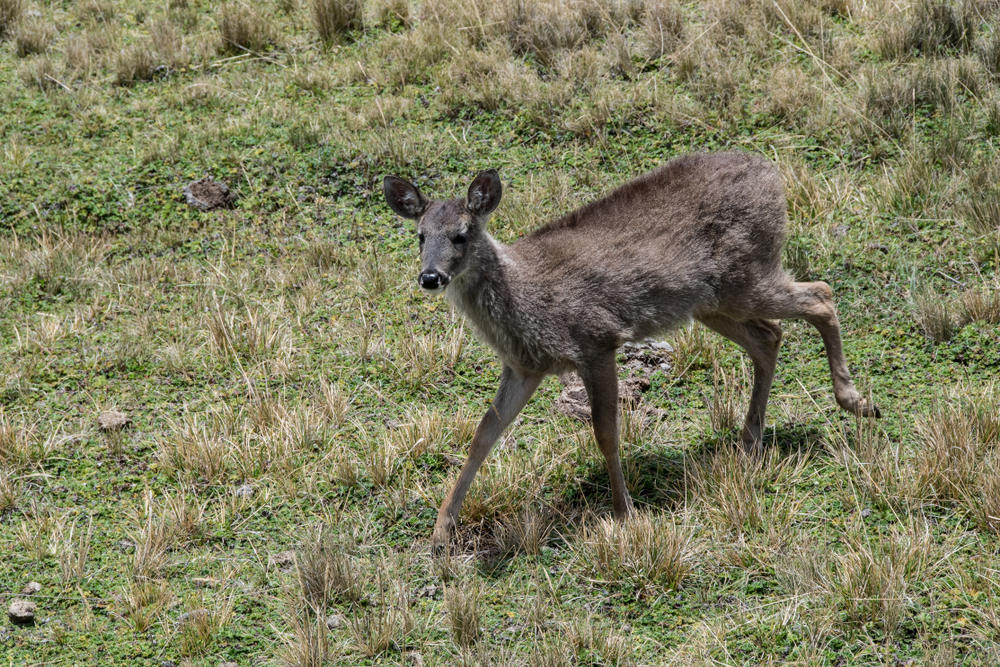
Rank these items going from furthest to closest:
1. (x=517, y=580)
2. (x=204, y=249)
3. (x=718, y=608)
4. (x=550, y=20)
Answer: (x=550, y=20)
(x=204, y=249)
(x=517, y=580)
(x=718, y=608)

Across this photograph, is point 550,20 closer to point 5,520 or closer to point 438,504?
point 438,504

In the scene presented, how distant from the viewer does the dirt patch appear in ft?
30.1

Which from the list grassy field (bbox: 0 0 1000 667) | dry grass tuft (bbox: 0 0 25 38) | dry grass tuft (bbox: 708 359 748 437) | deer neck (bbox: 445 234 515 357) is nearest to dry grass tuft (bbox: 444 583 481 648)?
grassy field (bbox: 0 0 1000 667)

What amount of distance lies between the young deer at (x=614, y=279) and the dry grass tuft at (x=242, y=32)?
5.67 meters

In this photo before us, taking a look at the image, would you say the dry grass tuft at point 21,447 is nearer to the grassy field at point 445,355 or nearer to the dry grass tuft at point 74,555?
the grassy field at point 445,355

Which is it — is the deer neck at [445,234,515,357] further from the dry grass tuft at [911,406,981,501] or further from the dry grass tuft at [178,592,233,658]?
the dry grass tuft at [911,406,981,501]

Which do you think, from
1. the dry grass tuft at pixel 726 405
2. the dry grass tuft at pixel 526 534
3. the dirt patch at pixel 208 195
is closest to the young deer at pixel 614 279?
the dry grass tuft at pixel 726 405

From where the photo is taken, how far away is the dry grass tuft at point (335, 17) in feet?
35.9

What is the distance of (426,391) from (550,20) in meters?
4.78

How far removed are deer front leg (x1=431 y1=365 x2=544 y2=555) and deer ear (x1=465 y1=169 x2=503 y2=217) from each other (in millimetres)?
924

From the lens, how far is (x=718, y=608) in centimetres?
514

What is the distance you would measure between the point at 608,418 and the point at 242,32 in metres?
A: 7.11

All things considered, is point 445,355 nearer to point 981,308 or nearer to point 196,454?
point 196,454

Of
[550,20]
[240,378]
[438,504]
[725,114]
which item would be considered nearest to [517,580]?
[438,504]
